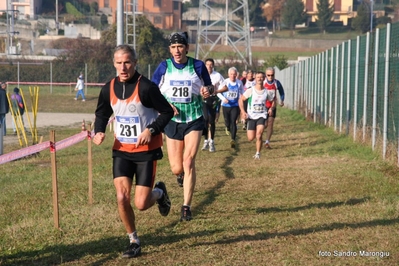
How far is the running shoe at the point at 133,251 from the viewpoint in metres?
7.33

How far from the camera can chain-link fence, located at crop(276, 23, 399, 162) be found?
47.1ft

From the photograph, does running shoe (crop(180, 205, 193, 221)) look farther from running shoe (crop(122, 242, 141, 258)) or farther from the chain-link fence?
the chain-link fence

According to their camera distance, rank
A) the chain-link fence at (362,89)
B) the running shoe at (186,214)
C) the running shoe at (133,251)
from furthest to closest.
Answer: the chain-link fence at (362,89) → the running shoe at (186,214) → the running shoe at (133,251)

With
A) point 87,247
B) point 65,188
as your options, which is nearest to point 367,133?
point 65,188

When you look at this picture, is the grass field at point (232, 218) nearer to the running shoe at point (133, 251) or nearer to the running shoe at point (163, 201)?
the running shoe at point (133, 251)

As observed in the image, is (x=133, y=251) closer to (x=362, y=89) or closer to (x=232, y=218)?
(x=232, y=218)

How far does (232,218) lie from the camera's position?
9195 mm

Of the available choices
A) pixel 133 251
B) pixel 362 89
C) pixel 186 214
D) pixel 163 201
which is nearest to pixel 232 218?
pixel 186 214

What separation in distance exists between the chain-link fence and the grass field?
0.77 metres

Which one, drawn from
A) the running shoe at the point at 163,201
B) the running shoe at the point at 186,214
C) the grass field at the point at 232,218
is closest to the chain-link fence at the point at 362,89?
the grass field at the point at 232,218

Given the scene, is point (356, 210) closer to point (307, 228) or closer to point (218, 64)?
point (307, 228)

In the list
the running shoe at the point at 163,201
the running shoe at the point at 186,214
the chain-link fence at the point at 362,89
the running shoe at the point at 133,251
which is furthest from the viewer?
the chain-link fence at the point at 362,89

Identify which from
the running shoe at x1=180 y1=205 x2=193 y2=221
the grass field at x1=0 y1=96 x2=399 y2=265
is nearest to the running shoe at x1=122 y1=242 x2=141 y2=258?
the grass field at x1=0 y1=96 x2=399 y2=265

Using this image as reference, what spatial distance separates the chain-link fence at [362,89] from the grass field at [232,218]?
0.77m
